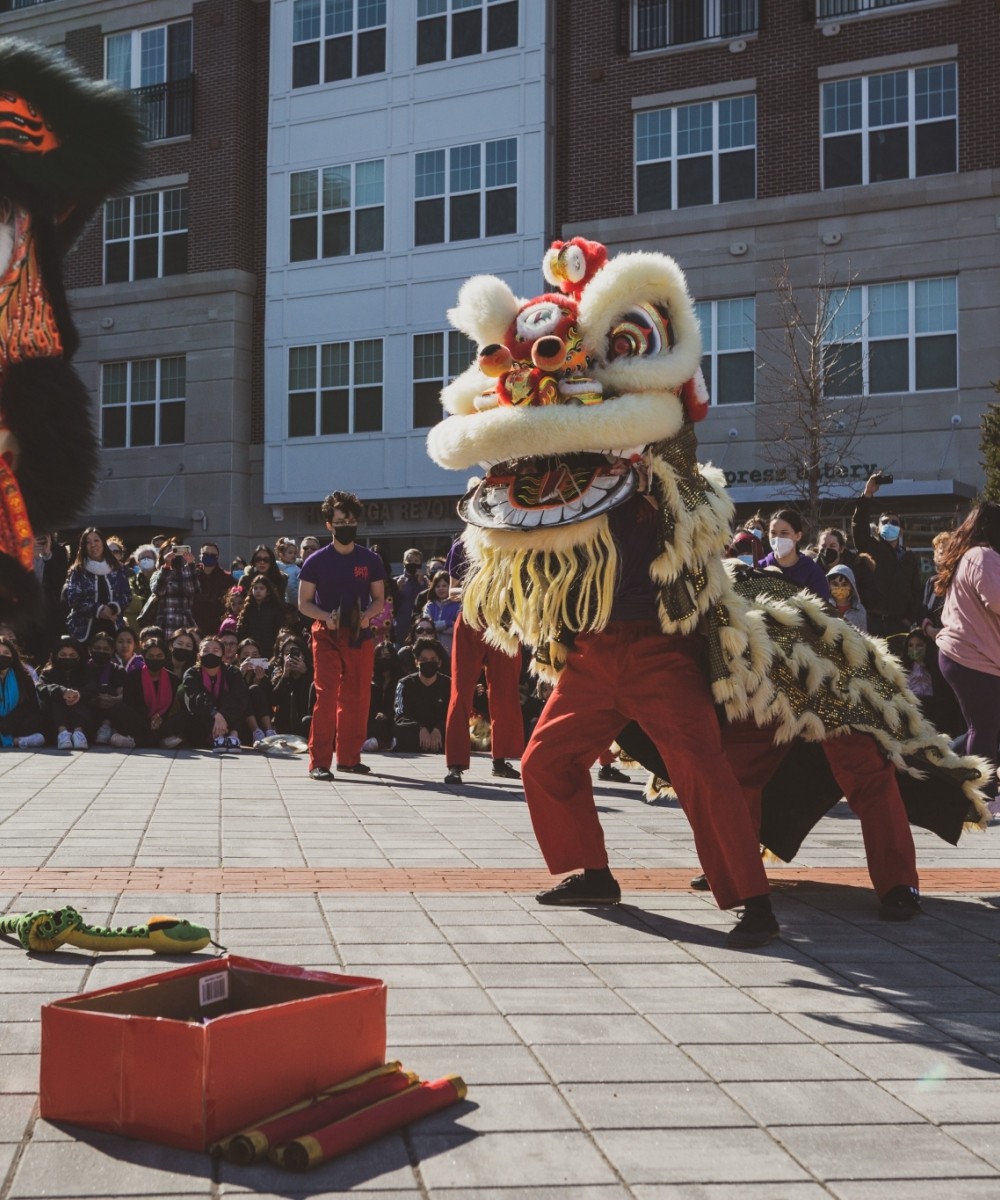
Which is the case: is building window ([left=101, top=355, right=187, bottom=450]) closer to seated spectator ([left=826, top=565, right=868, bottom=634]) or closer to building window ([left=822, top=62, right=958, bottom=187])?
building window ([left=822, top=62, right=958, bottom=187])

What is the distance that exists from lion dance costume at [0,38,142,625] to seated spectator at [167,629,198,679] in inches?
425

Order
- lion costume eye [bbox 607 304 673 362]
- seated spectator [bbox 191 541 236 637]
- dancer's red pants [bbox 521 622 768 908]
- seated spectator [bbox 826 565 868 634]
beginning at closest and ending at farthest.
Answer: dancer's red pants [bbox 521 622 768 908]
lion costume eye [bbox 607 304 673 362]
seated spectator [bbox 826 565 868 634]
seated spectator [bbox 191 541 236 637]

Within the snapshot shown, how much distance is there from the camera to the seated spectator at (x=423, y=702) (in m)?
13.1

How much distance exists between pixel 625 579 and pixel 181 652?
9033 millimetres

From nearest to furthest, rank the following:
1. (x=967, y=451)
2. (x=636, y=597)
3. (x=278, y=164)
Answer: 1. (x=636, y=597)
2. (x=967, y=451)
3. (x=278, y=164)

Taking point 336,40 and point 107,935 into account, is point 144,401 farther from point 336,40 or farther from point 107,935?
point 107,935

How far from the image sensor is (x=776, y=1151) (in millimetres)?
3008

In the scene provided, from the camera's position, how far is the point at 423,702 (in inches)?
523

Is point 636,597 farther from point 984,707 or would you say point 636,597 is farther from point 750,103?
point 750,103

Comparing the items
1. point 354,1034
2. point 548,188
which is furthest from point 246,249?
point 354,1034

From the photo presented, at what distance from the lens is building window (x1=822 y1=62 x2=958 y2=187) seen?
2214 cm

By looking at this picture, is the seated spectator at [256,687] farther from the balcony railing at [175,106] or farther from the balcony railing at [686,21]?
the balcony railing at [175,106]

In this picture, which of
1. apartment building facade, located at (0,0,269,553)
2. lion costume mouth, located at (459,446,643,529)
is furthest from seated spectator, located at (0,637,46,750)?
apartment building facade, located at (0,0,269,553)

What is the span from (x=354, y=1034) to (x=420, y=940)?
169cm
